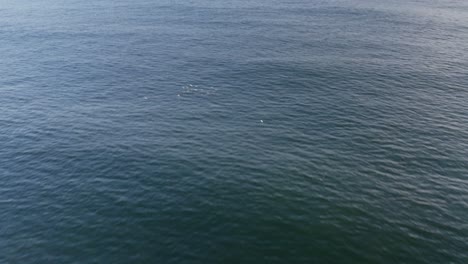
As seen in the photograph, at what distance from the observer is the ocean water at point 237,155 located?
66000 mm

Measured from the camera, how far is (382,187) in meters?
78.6

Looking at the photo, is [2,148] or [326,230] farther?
[2,148]

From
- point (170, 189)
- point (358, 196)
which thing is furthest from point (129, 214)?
point (358, 196)

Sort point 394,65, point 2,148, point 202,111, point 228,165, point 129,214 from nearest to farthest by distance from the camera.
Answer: point 129,214, point 228,165, point 2,148, point 202,111, point 394,65

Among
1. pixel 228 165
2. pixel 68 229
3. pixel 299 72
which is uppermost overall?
pixel 299 72

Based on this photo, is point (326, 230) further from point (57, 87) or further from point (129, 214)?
point (57, 87)

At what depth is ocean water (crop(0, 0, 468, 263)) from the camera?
66000 millimetres

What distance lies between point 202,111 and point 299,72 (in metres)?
44.3

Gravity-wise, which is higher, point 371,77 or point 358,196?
point 371,77

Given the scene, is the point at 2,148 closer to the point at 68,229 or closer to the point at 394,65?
the point at 68,229

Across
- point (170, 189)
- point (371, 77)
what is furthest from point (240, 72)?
point (170, 189)

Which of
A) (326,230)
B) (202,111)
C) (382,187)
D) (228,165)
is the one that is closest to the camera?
(326,230)

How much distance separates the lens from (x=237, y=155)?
296ft

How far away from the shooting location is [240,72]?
140 metres
